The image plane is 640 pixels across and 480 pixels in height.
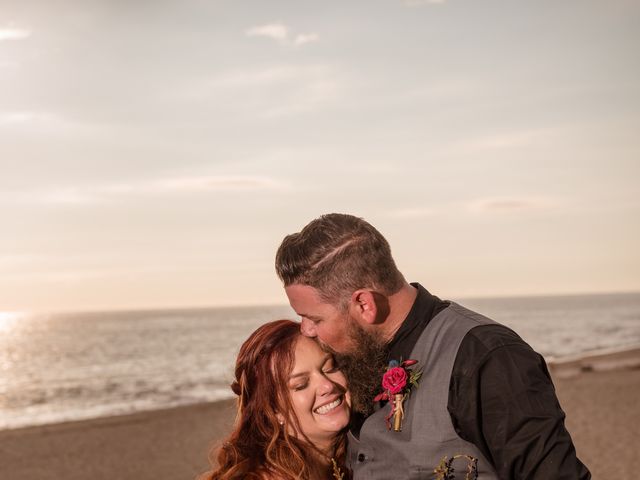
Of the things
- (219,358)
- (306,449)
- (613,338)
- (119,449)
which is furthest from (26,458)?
(613,338)

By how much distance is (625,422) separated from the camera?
746 inches

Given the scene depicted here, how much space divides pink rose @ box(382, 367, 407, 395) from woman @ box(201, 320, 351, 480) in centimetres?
97

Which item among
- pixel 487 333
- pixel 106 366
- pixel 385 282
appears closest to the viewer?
pixel 487 333

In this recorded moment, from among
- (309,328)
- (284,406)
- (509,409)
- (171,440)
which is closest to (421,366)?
(509,409)

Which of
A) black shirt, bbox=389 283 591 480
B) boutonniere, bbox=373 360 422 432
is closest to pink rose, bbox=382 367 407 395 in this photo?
boutonniere, bbox=373 360 422 432

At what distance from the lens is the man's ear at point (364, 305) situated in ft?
11.0

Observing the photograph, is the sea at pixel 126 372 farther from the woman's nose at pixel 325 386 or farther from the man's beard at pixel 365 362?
the man's beard at pixel 365 362

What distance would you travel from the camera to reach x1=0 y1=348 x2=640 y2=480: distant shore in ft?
55.1

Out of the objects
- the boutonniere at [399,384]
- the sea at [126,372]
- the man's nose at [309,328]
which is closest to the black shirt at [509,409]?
the boutonniere at [399,384]

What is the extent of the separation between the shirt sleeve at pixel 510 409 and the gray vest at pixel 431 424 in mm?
46

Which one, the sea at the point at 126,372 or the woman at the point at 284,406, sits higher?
the woman at the point at 284,406

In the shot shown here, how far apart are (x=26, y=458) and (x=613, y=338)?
53.4 metres

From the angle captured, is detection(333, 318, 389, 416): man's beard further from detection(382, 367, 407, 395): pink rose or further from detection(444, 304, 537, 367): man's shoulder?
detection(444, 304, 537, 367): man's shoulder

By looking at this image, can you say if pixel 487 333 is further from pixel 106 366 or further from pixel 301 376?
pixel 106 366
